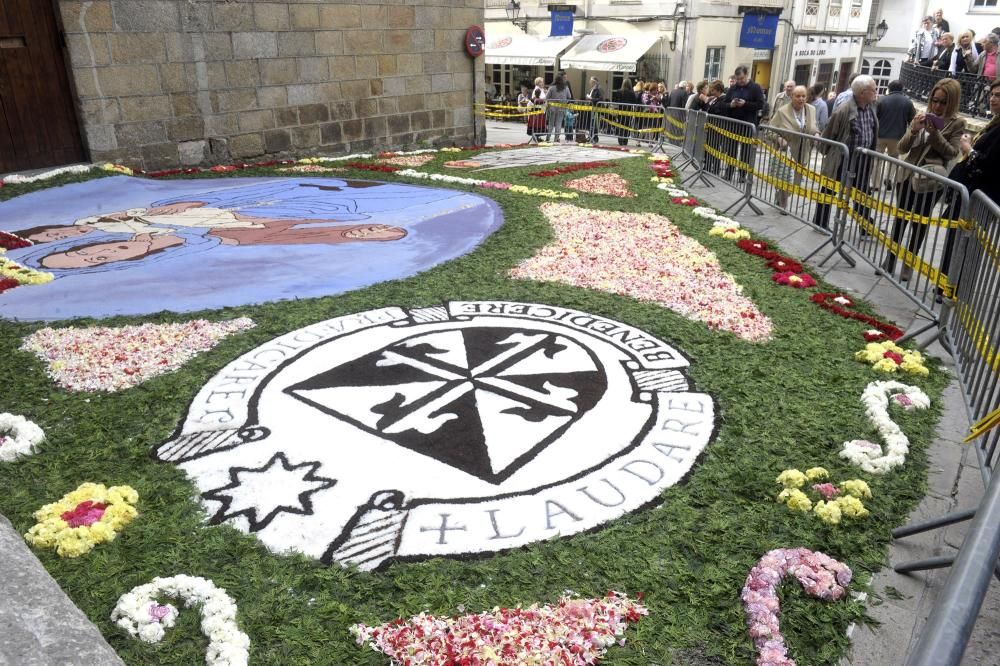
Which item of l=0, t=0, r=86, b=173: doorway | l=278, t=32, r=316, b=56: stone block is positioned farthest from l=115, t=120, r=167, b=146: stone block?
l=278, t=32, r=316, b=56: stone block

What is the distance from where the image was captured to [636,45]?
2638cm

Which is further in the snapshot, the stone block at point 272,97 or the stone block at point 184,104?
the stone block at point 272,97

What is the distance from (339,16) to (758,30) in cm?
1804

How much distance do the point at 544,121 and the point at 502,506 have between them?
1716cm

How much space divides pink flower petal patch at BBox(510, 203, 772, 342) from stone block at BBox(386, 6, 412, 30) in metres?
7.50

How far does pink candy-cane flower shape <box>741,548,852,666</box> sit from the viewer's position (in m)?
2.35

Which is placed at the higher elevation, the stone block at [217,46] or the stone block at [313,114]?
the stone block at [217,46]

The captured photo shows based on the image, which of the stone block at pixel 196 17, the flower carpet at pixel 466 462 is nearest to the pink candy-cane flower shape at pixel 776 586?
the flower carpet at pixel 466 462

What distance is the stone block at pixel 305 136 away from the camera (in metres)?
12.8

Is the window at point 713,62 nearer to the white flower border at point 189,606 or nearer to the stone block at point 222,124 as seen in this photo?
the stone block at point 222,124

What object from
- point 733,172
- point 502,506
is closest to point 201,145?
point 733,172

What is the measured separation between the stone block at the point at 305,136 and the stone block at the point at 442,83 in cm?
316

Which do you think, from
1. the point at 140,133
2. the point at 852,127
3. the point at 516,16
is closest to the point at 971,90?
the point at 852,127

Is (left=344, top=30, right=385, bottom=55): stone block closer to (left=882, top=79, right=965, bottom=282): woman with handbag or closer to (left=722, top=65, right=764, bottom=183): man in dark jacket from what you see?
(left=722, top=65, right=764, bottom=183): man in dark jacket
